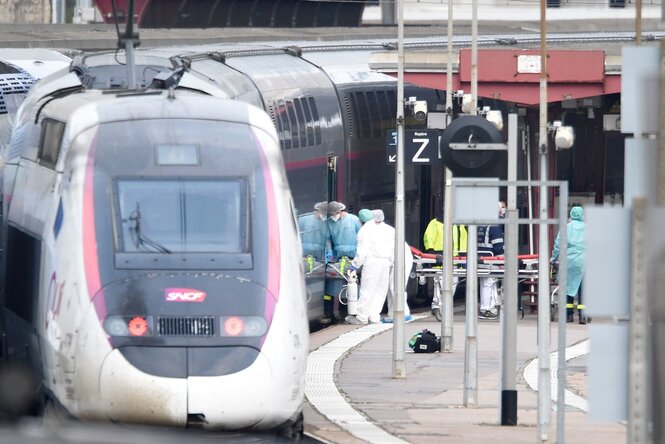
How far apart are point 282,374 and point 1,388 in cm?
348

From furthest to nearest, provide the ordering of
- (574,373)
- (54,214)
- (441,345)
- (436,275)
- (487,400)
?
(436,275), (441,345), (574,373), (487,400), (54,214)

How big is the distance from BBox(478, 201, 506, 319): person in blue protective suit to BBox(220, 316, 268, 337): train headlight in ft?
40.7

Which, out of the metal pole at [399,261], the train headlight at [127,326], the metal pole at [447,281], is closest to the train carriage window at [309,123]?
the metal pole at [447,281]

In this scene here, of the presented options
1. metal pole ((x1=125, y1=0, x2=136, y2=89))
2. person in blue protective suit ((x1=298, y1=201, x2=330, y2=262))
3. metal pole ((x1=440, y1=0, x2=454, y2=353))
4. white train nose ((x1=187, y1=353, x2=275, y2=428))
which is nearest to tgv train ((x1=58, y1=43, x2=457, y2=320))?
person in blue protective suit ((x1=298, y1=201, x2=330, y2=262))

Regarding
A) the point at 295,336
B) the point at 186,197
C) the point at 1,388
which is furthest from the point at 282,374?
the point at 1,388

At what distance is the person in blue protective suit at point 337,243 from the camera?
22.7m

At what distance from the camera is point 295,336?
11.5m

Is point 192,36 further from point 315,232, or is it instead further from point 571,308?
point 571,308

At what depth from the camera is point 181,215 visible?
38.7ft

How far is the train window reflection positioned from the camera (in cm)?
1166

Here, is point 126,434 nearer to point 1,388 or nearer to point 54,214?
point 54,214

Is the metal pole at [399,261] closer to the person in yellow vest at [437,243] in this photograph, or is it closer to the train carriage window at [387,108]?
the person in yellow vest at [437,243]

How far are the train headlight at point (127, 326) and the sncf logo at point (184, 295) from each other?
9.6 inches

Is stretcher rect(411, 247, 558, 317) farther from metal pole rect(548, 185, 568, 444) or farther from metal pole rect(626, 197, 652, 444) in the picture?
metal pole rect(626, 197, 652, 444)
